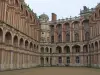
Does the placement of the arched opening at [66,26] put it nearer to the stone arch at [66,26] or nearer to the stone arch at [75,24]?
the stone arch at [66,26]

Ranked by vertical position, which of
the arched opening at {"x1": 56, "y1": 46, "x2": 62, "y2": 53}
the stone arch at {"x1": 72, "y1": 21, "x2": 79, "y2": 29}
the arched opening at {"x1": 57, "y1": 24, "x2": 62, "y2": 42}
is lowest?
the arched opening at {"x1": 56, "y1": 46, "x2": 62, "y2": 53}

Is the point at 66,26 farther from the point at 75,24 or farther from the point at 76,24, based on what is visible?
the point at 76,24

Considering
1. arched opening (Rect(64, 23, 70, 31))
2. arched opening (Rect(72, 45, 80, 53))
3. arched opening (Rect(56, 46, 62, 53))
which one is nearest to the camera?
arched opening (Rect(72, 45, 80, 53))

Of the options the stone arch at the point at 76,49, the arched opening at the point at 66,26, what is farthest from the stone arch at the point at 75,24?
the stone arch at the point at 76,49

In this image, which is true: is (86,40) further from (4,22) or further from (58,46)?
(4,22)

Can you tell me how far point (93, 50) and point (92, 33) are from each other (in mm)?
5892

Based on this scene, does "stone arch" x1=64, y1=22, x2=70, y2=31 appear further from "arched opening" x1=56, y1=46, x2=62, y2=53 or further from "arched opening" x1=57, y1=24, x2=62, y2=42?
"arched opening" x1=56, y1=46, x2=62, y2=53

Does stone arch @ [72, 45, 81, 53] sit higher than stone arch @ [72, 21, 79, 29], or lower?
lower

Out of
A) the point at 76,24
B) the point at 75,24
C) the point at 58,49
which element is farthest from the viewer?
the point at 58,49

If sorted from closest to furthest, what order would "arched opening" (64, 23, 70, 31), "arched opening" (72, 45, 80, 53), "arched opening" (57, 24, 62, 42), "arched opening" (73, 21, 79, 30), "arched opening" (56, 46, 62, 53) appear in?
"arched opening" (72, 45, 80, 53) → "arched opening" (73, 21, 79, 30) → "arched opening" (64, 23, 70, 31) → "arched opening" (56, 46, 62, 53) → "arched opening" (57, 24, 62, 42)

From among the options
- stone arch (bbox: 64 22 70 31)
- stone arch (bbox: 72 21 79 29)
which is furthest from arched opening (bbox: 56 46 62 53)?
stone arch (bbox: 72 21 79 29)

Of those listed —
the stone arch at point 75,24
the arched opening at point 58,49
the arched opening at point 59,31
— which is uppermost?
the stone arch at point 75,24

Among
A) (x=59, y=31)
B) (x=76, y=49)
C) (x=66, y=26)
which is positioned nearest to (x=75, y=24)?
(x=66, y=26)

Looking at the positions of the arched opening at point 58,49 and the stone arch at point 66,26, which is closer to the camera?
the stone arch at point 66,26
